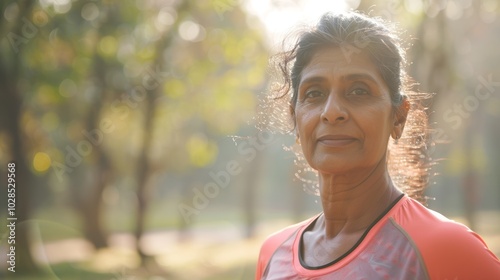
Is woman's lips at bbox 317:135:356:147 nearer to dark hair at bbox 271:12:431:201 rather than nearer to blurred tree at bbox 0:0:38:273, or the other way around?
dark hair at bbox 271:12:431:201

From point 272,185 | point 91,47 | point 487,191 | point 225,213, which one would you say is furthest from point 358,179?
point 225,213

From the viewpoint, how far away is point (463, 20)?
16.5 metres

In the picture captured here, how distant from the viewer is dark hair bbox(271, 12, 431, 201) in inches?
94.2

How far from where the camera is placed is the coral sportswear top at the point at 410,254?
1.97 metres

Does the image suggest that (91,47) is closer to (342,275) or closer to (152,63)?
(152,63)

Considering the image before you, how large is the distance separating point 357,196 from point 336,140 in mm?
249

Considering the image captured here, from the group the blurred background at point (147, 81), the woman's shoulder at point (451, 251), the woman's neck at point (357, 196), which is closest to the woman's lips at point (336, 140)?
the woman's neck at point (357, 196)

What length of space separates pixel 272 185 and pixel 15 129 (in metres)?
36.0

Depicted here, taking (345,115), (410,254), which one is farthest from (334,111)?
(410,254)

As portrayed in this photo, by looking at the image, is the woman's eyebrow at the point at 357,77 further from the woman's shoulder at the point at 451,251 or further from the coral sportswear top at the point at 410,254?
the woman's shoulder at the point at 451,251

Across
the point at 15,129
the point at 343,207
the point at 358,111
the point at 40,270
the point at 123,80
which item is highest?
the point at 123,80

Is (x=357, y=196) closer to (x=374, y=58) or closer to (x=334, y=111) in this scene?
(x=334, y=111)

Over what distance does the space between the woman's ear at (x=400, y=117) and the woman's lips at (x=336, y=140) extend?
0.26 m

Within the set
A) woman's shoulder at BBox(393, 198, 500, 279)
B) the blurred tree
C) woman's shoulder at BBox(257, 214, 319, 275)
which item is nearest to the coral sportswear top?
woman's shoulder at BBox(393, 198, 500, 279)
